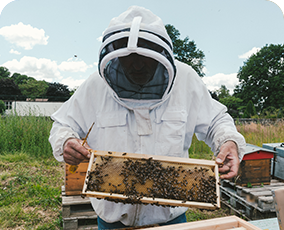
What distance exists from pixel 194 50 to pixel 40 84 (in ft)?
102

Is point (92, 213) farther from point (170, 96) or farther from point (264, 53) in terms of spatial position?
point (264, 53)

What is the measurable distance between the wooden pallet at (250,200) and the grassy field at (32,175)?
0.41 meters

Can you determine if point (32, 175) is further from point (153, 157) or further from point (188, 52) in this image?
point (188, 52)

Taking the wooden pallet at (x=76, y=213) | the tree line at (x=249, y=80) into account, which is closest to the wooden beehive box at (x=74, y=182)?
the wooden pallet at (x=76, y=213)

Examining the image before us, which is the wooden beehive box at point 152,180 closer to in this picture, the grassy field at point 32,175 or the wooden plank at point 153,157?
the wooden plank at point 153,157

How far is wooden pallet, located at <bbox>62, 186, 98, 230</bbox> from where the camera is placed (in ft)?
11.4

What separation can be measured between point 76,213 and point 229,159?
286cm

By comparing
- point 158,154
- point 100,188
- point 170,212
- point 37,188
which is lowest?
point 37,188

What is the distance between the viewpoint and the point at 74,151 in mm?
1758

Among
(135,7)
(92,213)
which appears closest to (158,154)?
(135,7)

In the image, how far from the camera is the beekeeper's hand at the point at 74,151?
1.74 m

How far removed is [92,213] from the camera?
3584 millimetres

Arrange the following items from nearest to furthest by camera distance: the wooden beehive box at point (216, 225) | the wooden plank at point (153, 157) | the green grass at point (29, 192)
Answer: the wooden beehive box at point (216, 225), the wooden plank at point (153, 157), the green grass at point (29, 192)

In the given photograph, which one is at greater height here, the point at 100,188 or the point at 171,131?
the point at 171,131
